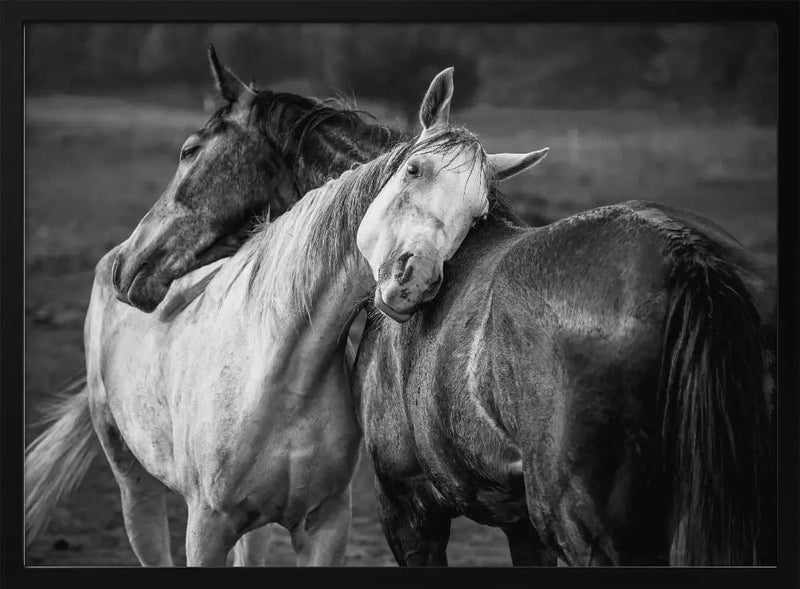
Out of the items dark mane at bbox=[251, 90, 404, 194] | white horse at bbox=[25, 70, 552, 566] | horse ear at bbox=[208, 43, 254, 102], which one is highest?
horse ear at bbox=[208, 43, 254, 102]

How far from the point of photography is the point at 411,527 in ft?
10.1

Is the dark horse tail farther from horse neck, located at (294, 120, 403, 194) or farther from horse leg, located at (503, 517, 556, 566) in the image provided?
horse neck, located at (294, 120, 403, 194)

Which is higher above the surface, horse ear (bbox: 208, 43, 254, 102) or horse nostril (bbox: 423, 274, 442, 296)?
horse ear (bbox: 208, 43, 254, 102)

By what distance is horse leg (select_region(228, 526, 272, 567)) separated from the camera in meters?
3.79

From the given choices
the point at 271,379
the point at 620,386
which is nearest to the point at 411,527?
the point at 271,379

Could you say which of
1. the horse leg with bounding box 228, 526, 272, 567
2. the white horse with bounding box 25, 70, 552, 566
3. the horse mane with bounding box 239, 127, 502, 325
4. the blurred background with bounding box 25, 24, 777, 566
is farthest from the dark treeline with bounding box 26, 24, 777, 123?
the horse leg with bounding box 228, 526, 272, 567

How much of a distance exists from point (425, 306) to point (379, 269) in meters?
0.14

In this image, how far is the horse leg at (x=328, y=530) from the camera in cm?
323

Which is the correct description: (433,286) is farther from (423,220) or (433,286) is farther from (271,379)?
(271,379)

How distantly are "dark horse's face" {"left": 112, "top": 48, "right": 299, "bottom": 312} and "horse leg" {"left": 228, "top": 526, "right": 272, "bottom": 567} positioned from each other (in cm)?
89

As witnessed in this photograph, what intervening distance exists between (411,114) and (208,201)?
2.24 feet

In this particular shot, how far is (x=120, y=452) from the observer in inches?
150

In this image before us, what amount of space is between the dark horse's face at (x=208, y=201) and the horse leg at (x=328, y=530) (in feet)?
2.56

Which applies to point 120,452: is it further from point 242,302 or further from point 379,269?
point 379,269
